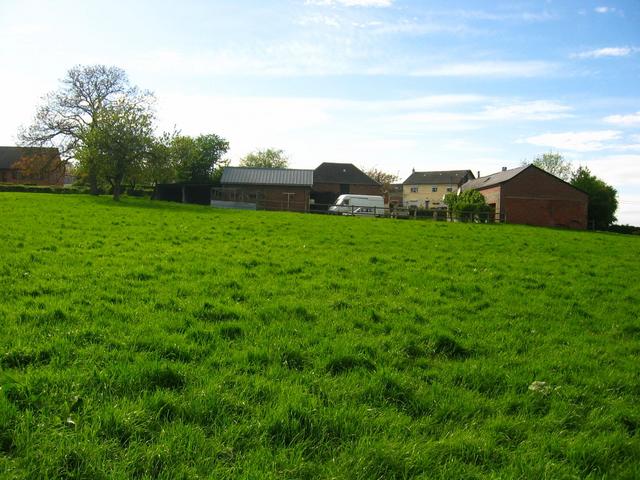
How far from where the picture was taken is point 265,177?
55625 millimetres

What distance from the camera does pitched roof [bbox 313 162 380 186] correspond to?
3082 inches

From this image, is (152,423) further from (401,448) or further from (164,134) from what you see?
(164,134)

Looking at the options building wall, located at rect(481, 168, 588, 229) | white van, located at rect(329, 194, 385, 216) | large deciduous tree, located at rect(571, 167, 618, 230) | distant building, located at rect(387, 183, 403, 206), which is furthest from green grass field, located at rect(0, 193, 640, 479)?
distant building, located at rect(387, 183, 403, 206)

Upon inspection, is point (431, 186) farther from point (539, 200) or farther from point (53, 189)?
point (53, 189)

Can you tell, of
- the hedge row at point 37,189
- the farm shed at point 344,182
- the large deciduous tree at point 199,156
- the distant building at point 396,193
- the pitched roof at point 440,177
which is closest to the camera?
the hedge row at point 37,189

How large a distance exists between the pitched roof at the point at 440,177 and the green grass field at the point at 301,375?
95306mm

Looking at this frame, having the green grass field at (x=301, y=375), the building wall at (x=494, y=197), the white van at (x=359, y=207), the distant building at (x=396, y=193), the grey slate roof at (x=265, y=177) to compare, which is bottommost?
the green grass field at (x=301, y=375)

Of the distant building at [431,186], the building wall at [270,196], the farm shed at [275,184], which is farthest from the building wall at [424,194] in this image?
the building wall at [270,196]

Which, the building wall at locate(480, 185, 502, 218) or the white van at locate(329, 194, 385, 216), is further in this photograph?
the building wall at locate(480, 185, 502, 218)

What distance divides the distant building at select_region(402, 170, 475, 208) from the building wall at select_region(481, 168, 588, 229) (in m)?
47.8

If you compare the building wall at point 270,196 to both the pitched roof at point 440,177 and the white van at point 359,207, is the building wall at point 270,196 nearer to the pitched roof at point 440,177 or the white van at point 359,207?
the white van at point 359,207

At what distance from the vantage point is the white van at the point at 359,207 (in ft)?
138

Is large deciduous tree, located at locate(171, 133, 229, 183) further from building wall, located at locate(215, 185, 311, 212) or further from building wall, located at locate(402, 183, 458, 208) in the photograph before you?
building wall, located at locate(402, 183, 458, 208)

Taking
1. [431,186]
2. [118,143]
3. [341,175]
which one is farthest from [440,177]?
[118,143]
